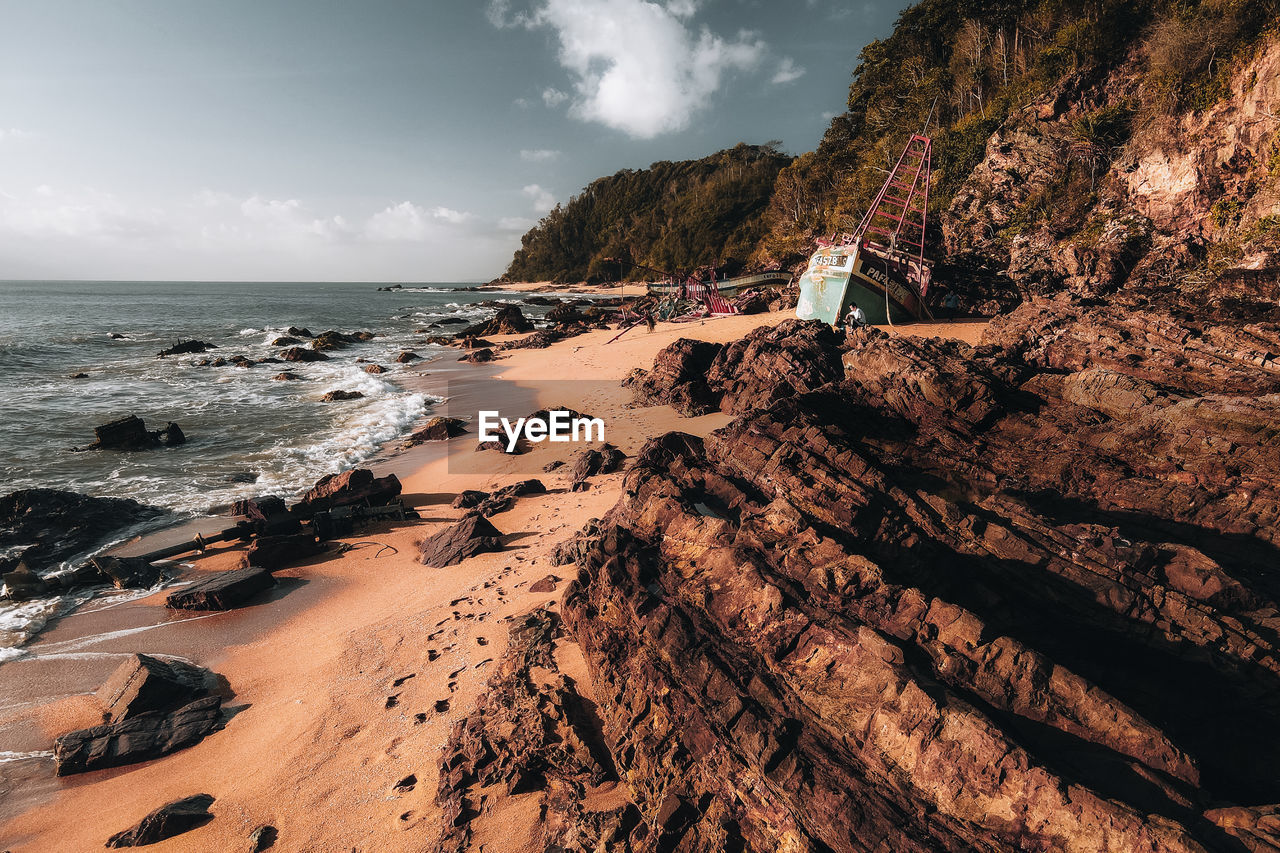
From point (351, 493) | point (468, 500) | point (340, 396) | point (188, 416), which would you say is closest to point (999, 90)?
point (468, 500)

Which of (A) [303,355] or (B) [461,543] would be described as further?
(A) [303,355]

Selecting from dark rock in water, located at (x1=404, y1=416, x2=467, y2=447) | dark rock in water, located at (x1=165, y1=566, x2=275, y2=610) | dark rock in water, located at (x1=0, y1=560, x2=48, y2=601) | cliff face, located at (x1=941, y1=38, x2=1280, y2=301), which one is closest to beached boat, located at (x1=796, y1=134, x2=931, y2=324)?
cliff face, located at (x1=941, y1=38, x2=1280, y2=301)

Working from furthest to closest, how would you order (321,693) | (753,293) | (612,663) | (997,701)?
(753,293), (321,693), (612,663), (997,701)

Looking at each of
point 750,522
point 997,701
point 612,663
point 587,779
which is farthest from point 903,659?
point 587,779

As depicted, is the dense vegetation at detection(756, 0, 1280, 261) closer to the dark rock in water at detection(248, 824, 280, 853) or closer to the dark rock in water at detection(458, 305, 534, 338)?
the dark rock in water at detection(458, 305, 534, 338)

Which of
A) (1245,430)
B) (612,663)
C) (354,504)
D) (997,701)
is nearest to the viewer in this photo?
(997,701)

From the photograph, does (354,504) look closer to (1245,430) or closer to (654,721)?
(654,721)

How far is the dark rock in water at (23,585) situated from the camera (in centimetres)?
829

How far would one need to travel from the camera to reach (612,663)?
460 centimetres

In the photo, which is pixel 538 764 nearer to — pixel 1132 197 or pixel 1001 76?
pixel 1132 197

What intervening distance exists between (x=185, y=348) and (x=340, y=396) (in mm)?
23715

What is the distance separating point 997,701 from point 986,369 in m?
7.57

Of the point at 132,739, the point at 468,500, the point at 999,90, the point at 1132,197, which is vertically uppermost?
the point at 999,90

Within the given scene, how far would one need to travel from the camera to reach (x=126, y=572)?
8773 millimetres
